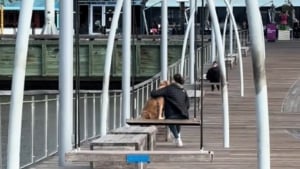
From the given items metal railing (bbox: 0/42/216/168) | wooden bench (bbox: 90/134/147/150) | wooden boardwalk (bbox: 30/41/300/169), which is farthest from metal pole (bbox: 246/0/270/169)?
metal railing (bbox: 0/42/216/168)

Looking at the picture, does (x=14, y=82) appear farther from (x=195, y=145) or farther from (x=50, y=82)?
(x=50, y=82)

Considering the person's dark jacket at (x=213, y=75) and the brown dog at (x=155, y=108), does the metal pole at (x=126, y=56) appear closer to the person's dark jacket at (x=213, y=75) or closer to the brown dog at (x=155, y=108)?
the brown dog at (x=155, y=108)

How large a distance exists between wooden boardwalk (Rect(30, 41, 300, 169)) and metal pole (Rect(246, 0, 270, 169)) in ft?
14.8

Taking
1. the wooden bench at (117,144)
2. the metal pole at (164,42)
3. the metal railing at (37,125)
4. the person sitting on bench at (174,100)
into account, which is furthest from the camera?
the metal pole at (164,42)

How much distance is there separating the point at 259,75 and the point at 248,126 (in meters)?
17.2

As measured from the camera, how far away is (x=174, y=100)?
17766mm

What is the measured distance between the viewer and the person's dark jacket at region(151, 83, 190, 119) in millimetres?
17766

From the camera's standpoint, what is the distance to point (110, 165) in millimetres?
13453


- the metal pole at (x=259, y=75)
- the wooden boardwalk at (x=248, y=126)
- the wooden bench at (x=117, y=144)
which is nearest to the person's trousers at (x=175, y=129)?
the wooden boardwalk at (x=248, y=126)

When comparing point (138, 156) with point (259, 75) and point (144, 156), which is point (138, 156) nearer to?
point (144, 156)

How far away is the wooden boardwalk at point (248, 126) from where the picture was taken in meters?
16.2

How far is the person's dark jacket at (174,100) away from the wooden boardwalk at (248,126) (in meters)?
0.74

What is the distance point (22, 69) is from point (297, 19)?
78.7 metres

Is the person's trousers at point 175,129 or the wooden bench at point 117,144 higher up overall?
the wooden bench at point 117,144
